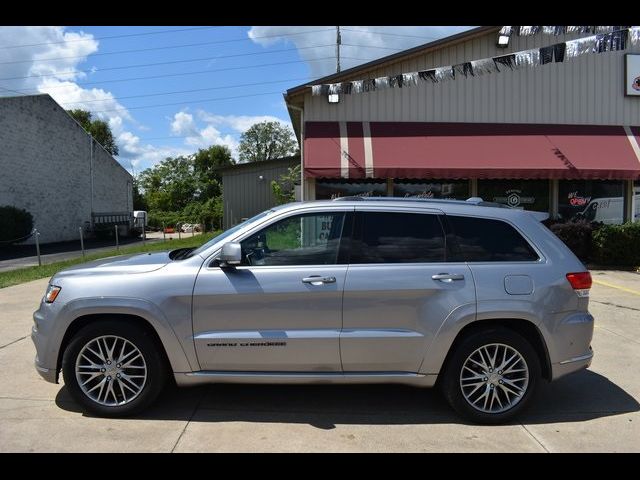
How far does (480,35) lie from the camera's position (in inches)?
581

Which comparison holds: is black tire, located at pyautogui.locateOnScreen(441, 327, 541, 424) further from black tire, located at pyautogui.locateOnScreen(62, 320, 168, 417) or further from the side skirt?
black tire, located at pyautogui.locateOnScreen(62, 320, 168, 417)

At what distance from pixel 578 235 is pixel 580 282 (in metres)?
10.4

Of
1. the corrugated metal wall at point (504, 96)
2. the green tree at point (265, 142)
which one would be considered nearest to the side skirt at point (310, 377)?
the corrugated metal wall at point (504, 96)

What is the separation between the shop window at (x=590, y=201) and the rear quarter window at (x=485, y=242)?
39.6ft

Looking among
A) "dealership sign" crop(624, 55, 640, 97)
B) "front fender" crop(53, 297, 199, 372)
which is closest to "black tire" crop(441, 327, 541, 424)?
"front fender" crop(53, 297, 199, 372)

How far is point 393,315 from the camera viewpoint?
13.5 feet

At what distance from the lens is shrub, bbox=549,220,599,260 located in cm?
1360

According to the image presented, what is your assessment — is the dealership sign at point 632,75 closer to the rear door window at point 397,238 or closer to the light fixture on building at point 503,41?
the light fixture on building at point 503,41

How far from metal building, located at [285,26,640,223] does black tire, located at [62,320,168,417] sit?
388 inches

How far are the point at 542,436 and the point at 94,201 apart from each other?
A: 3079cm

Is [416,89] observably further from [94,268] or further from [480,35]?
[94,268]

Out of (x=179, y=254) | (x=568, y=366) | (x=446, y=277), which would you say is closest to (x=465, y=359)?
(x=446, y=277)

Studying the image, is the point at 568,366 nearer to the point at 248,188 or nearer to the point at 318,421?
the point at 318,421

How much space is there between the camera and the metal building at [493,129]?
45.3 feet
